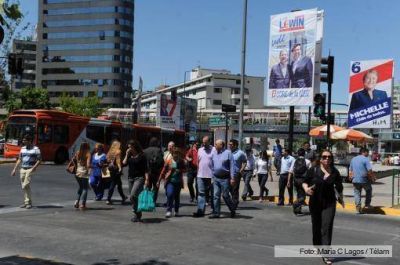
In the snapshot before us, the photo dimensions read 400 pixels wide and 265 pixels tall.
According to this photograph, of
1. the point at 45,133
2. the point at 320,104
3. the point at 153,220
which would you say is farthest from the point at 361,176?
the point at 45,133

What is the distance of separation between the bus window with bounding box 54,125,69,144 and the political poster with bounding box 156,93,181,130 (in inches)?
354

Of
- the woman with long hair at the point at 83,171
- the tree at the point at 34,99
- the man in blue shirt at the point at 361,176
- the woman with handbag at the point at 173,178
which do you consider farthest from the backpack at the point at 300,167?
the tree at the point at 34,99

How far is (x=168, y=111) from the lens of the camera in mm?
43281

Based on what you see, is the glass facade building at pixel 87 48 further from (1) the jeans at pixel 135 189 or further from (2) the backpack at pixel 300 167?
(1) the jeans at pixel 135 189

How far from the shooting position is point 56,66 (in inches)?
5778

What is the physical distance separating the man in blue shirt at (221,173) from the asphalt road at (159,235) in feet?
1.54

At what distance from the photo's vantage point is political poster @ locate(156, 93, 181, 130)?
1666 inches

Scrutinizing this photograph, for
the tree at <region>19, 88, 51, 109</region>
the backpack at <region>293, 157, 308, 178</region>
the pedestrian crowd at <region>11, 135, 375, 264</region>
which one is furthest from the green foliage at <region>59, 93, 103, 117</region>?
the backpack at <region>293, 157, 308, 178</region>

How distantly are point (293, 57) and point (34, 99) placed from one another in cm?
5923

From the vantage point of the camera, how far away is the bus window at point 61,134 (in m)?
34.2

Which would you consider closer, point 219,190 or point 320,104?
point 219,190

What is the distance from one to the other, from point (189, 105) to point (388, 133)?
3487 centimetres

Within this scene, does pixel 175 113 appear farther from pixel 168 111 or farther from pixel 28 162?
pixel 28 162

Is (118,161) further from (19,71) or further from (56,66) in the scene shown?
(56,66)
